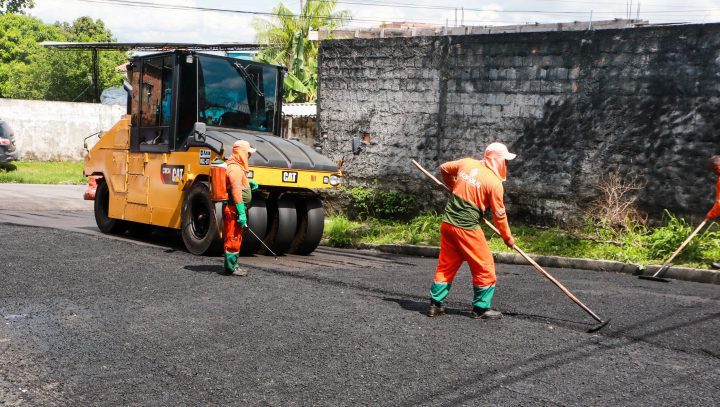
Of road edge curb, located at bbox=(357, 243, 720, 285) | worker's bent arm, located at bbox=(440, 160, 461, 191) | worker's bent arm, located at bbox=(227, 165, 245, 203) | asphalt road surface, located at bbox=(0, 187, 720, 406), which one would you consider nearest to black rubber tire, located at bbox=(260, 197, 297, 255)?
asphalt road surface, located at bbox=(0, 187, 720, 406)

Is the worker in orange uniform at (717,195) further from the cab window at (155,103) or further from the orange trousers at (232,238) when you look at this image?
the cab window at (155,103)

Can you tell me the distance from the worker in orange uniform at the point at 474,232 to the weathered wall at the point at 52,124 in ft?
76.2

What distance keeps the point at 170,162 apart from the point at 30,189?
406 inches

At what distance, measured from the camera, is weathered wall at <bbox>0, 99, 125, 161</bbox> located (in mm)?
27703

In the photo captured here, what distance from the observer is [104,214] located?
1339 centimetres

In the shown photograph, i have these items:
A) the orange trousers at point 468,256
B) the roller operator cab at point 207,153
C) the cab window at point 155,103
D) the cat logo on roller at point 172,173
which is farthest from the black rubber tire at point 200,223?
the orange trousers at point 468,256

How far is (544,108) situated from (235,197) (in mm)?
5865

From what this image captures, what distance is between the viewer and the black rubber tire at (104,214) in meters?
13.2

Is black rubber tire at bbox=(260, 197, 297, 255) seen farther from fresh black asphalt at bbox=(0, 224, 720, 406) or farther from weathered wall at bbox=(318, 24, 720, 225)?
weathered wall at bbox=(318, 24, 720, 225)

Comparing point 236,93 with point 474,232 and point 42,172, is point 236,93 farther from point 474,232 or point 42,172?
point 42,172

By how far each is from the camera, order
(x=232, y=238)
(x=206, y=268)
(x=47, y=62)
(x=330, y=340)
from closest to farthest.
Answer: (x=330, y=340)
(x=232, y=238)
(x=206, y=268)
(x=47, y=62)

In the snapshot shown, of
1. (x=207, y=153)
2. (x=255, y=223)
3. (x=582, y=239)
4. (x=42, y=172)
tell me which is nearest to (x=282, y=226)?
(x=255, y=223)

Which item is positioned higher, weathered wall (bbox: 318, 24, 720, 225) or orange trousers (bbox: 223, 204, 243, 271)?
weathered wall (bbox: 318, 24, 720, 225)

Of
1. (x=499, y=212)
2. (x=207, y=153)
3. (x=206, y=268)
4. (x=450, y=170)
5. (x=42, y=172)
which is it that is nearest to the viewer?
(x=499, y=212)
